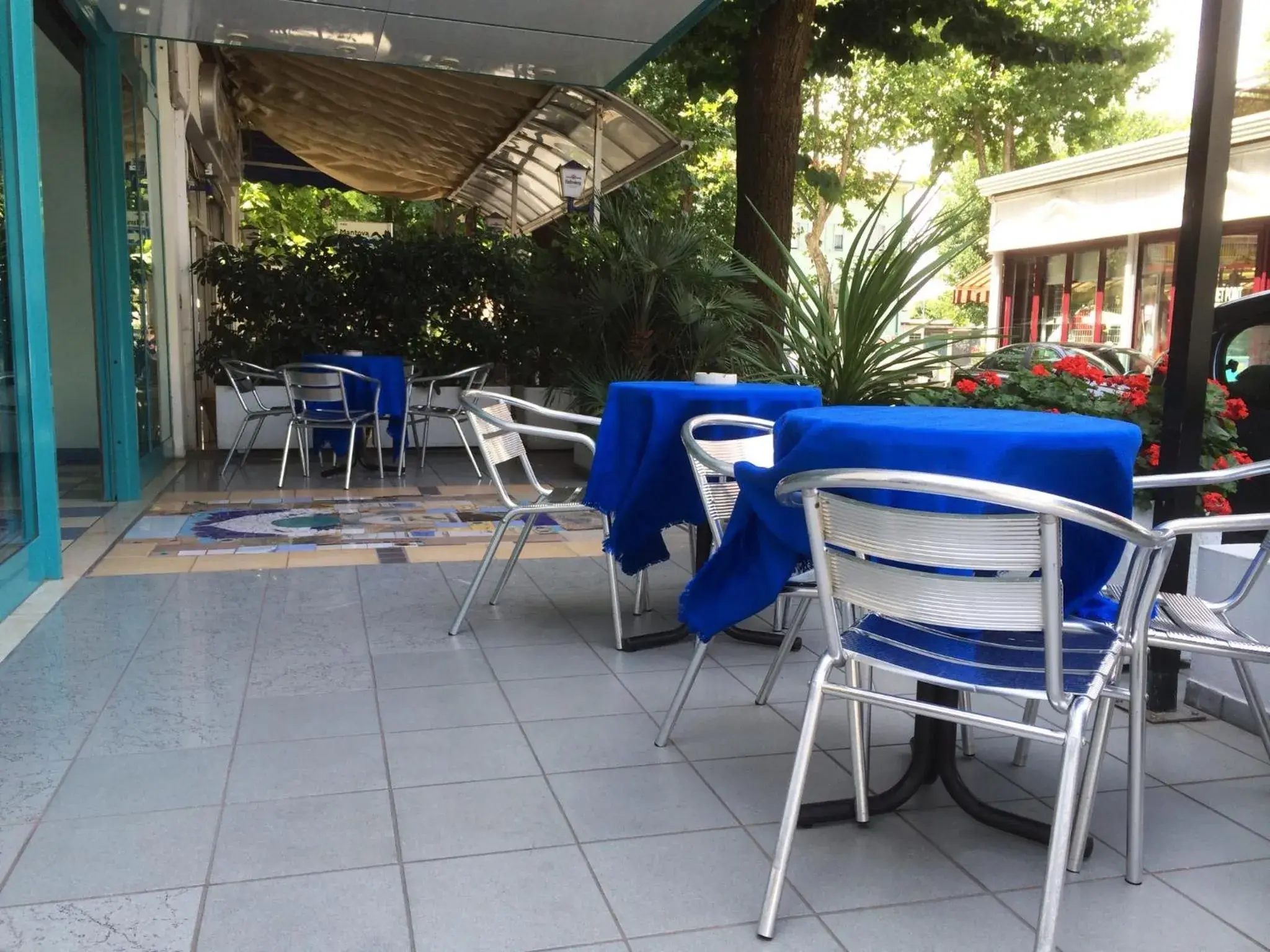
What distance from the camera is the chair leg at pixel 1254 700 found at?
2262mm

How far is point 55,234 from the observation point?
746 centimetres

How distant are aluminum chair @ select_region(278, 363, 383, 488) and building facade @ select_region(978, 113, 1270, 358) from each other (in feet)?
35.2

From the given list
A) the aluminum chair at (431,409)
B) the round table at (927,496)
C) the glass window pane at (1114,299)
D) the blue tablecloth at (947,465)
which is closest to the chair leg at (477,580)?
the round table at (927,496)

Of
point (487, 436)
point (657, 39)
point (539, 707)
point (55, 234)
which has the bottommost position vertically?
point (539, 707)

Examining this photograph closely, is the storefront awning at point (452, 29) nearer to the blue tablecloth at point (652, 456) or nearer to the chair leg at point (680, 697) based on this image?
the blue tablecloth at point (652, 456)

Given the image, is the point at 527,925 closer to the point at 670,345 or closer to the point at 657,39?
the point at 670,345

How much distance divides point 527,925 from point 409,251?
8258mm

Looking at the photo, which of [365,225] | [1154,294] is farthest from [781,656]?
[365,225]

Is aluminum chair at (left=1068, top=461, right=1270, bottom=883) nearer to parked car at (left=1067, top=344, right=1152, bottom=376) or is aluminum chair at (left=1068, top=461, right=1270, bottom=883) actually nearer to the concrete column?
parked car at (left=1067, top=344, right=1152, bottom=376)

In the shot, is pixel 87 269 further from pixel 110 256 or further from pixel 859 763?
pixel 859 763

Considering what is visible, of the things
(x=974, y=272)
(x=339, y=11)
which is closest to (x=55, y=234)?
(x=339, y=11)

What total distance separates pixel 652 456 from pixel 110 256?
414 cm

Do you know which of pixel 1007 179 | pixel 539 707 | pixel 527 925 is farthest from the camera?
pixel 1007 179

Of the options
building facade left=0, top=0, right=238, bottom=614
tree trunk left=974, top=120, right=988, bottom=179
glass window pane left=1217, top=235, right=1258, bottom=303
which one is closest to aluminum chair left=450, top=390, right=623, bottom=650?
building facade left=0, top=0, right=238, bottom=614
